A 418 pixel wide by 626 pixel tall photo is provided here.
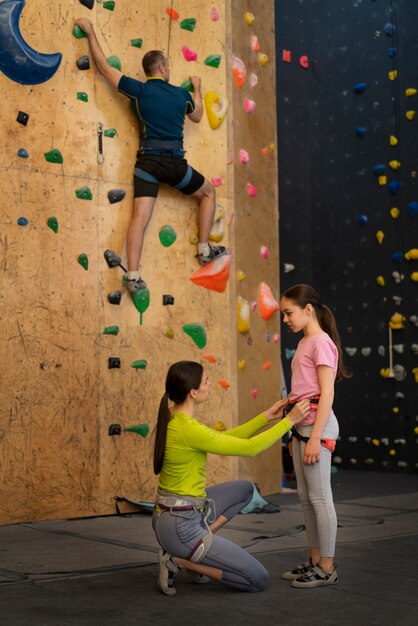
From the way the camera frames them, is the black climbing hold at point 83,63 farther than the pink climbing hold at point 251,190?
No

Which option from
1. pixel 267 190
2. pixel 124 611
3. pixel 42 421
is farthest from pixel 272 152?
pixel 124 611

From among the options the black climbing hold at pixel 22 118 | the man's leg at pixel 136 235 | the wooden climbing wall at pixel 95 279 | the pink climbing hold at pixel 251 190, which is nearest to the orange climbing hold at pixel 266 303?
the wooden climbing wall at pixel 95 279

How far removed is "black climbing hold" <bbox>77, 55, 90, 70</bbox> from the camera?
5.72 metres

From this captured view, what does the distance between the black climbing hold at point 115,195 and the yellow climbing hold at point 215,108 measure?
0.89 meters

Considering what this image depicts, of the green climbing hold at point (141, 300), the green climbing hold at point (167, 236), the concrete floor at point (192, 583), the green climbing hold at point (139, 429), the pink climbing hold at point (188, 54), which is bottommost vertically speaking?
the concrete floor at point (192, 583)

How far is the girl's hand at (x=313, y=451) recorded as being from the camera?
3.72 m

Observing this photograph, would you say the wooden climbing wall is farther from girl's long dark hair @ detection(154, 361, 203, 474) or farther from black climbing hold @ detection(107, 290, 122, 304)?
girl's long dark hair @ detection(154, 361, 203, 474)

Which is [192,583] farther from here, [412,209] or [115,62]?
[412,209]

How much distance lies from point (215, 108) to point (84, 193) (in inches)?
48.0

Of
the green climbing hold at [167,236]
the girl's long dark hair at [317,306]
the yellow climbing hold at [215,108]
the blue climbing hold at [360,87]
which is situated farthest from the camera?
the blue climbing hold at [360,87]

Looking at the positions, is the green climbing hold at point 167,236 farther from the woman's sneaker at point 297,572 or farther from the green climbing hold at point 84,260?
the woman's sneaker at point 297,572

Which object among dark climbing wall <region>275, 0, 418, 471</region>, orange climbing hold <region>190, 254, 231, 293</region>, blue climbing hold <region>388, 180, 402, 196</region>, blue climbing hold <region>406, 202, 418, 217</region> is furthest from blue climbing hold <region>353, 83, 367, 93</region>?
orange climbing hold <region>190, 254, 231, 293</region>

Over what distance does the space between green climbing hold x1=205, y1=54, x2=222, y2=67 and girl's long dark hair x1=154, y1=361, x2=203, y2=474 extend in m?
3.21

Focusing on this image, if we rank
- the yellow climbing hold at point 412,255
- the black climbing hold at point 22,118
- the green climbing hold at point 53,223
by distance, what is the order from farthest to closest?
the yellow climbing hold at point 412,255 → the green climbing hold at point 53,223 → the black climbing hold at point 22,118
